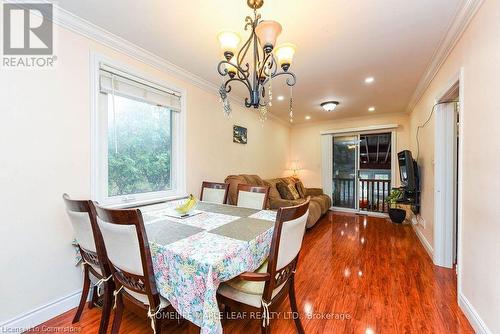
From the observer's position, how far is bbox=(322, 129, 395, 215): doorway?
5246 mm

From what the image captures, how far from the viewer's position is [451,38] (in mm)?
2002

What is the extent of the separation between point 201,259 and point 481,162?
210cm

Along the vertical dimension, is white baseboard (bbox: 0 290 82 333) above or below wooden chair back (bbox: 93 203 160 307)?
below

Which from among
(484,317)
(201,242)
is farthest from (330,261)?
(201,242)

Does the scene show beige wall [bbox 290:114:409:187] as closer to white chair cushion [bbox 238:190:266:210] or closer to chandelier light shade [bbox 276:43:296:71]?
white chair cushion [bbox 238:190:266:210]

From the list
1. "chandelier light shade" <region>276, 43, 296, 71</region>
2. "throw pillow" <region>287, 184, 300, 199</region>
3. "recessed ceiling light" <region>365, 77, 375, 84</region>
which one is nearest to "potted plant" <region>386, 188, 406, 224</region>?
"throw pillow" <region>287, 184, 300, 199</region>

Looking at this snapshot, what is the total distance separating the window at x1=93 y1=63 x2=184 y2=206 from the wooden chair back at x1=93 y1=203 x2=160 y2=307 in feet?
3.51

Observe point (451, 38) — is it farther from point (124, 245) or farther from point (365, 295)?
point (124, 245)

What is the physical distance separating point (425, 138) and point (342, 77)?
1.71m

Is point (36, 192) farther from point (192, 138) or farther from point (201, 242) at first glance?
point (192, 138)

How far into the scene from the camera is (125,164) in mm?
2373

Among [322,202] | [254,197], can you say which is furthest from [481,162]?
[322,202]

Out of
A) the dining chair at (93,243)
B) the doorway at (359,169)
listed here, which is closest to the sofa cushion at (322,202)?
the doorway at (359,169)

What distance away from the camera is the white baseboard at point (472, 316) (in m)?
1.48
